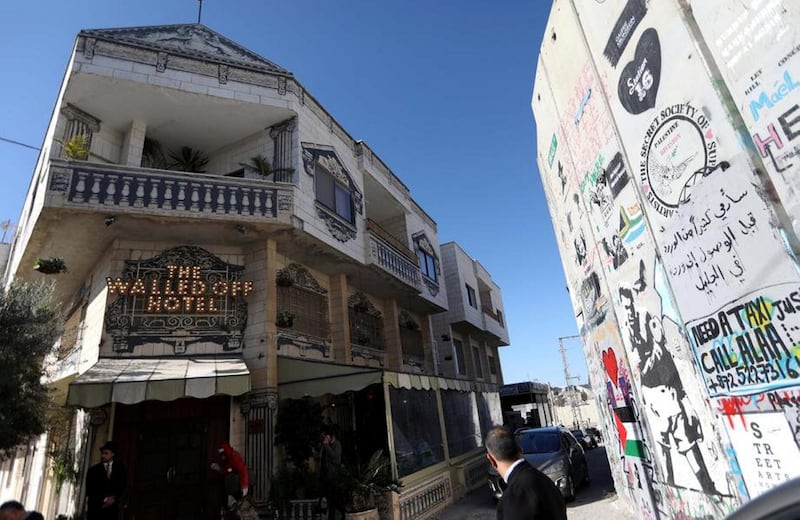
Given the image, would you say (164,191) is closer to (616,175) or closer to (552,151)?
(552,151)

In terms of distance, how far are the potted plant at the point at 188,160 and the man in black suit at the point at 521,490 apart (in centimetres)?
1208

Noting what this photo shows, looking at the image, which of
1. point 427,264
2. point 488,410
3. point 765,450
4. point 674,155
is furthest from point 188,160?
point 488,410

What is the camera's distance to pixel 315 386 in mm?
9305

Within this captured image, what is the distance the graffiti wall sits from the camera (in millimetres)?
3469

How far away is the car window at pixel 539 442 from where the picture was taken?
11047 mm

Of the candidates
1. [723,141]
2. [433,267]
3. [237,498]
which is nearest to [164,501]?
[237,498]

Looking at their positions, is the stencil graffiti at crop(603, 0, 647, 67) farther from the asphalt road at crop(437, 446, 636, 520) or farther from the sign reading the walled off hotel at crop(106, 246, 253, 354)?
the sign reading the walled off hotel at crop(106, 246, 253, 354)

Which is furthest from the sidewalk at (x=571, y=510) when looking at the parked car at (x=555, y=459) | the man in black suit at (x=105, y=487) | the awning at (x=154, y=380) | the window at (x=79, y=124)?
the window at (x=79, y=124)

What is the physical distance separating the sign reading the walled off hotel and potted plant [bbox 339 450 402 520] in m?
4.09

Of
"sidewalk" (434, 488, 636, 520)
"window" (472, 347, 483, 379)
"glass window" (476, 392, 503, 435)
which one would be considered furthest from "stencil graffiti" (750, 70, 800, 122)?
"window" (472, 347, 483, 379)

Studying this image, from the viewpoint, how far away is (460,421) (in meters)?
13.6

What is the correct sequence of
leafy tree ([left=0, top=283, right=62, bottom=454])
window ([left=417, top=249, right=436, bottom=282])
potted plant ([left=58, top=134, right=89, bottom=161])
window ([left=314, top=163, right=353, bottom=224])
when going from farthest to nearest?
window ([left=417, top=249, right=436, bottom=282]) → window ([left=314, top=163, right=353, bottom=224]) → potted plant ([left=58, top=134, right=89, bottom=161]) → leafy tree ([left=0, top=283, right=62, bottom=454])

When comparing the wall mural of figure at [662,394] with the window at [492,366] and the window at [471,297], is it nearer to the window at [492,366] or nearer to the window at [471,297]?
the window at [471,297]

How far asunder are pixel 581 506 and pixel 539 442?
1865mm
